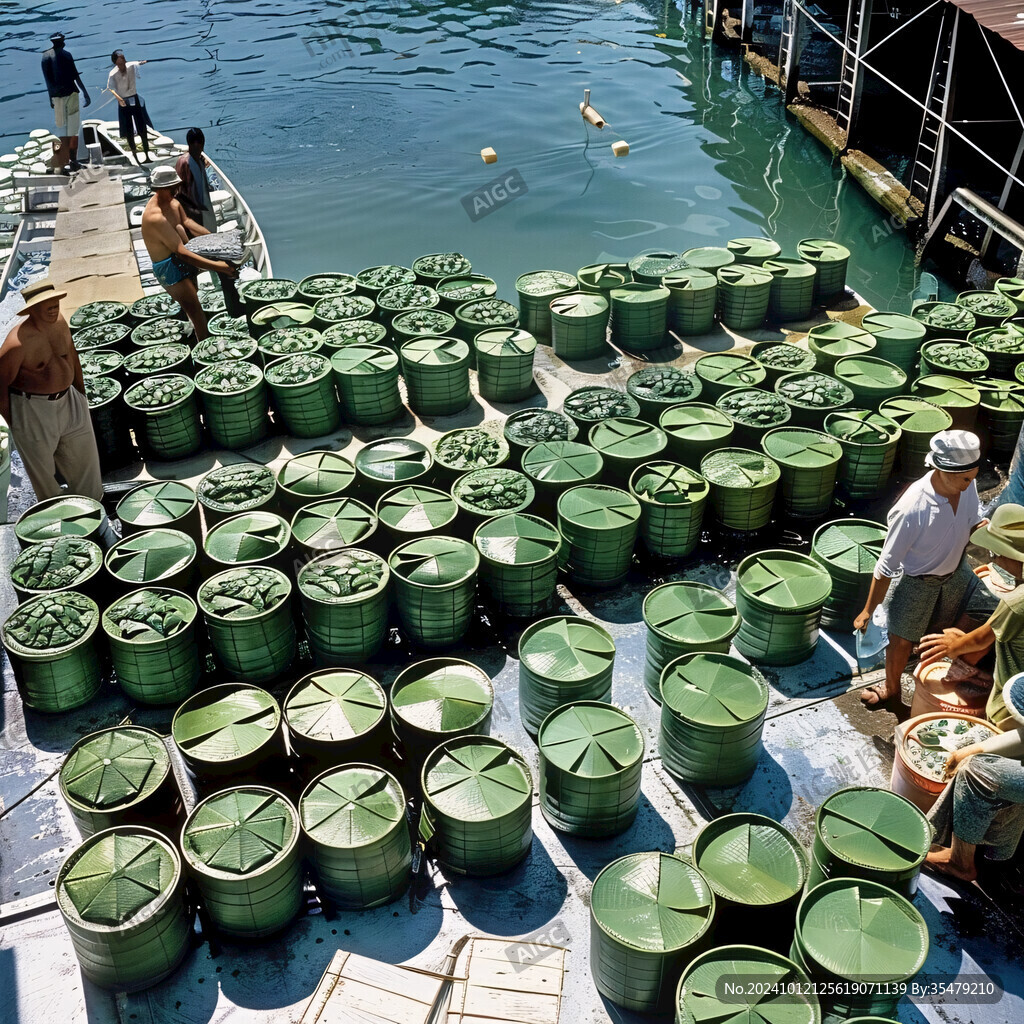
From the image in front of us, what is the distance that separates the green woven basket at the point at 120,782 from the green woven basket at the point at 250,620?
88 centimetres

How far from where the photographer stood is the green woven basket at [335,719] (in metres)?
5.54

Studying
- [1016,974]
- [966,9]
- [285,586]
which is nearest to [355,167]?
[966,9]

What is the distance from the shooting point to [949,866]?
505 cm

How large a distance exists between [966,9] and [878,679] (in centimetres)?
1086

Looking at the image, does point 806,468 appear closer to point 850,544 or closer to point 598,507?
point 850,544

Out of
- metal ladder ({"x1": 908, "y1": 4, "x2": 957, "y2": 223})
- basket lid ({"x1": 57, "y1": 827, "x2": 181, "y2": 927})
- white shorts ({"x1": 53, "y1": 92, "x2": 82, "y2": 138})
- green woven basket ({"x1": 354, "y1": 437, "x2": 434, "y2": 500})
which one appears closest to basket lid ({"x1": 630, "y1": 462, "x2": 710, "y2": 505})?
green woven basket ({"x1": 354, "y1": 437, "x2": 434, "y2": 500})

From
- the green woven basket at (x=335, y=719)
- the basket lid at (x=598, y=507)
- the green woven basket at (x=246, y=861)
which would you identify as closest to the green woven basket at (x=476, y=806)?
the green woven basket at (x=335, y=719)

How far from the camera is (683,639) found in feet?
20.1

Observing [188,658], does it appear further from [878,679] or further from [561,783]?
[878,679]

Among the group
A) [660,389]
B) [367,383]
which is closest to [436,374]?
[367,383]

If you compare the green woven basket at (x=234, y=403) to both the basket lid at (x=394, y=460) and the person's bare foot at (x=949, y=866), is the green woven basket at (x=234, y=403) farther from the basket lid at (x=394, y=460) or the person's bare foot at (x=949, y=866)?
the person's bare foot at (x=949, y=866)

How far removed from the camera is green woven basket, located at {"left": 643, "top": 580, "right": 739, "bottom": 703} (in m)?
6.16

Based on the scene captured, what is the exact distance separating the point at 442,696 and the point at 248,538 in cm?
216

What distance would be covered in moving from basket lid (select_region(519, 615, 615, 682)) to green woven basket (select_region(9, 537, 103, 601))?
3.24m
